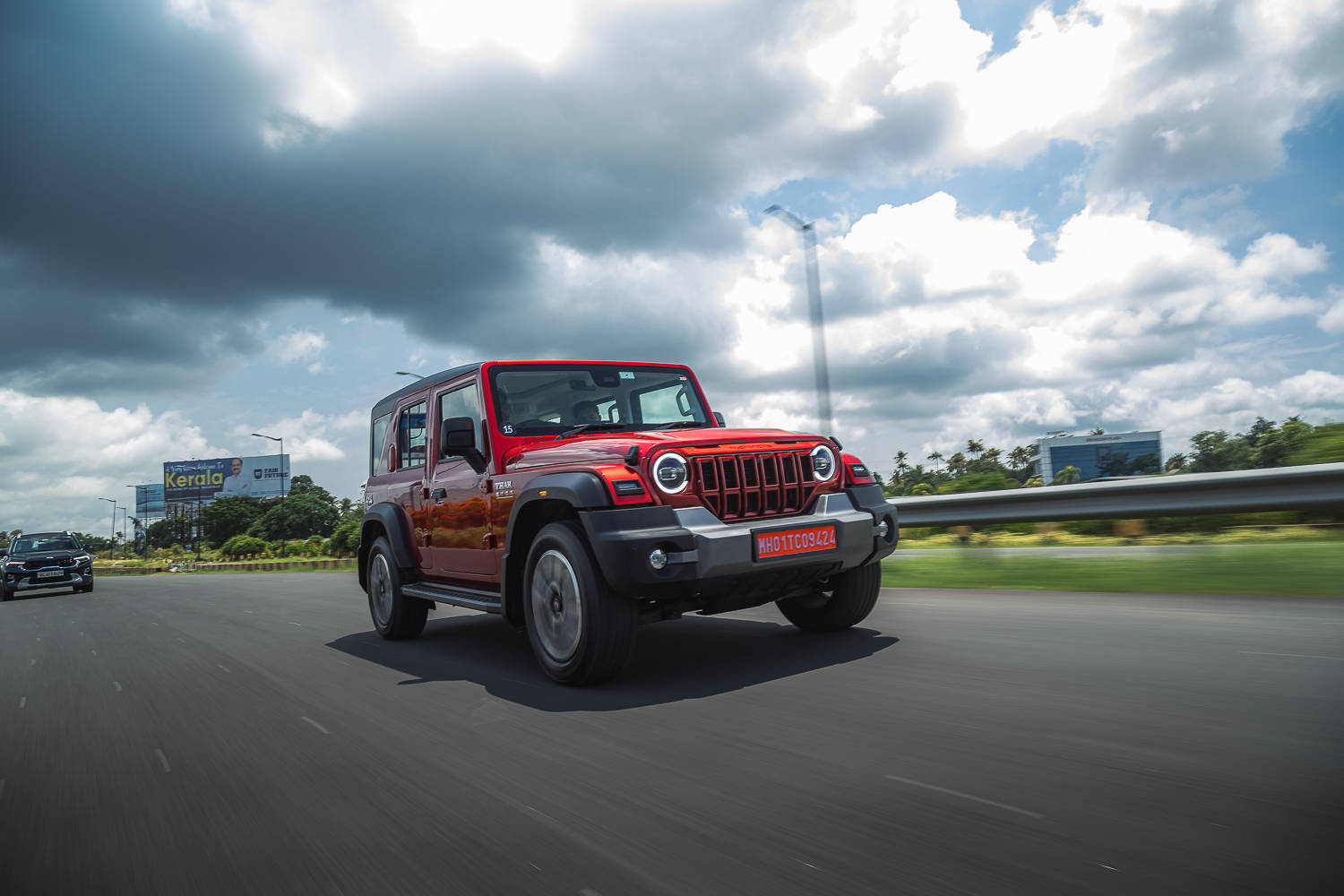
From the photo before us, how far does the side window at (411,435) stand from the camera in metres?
7.00

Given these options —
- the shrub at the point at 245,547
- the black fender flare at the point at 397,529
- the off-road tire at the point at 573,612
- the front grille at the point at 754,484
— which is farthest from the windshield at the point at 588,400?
the shrub at the point at 245,547

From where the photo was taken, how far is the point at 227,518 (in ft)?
353

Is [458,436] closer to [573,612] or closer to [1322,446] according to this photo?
[573,612]

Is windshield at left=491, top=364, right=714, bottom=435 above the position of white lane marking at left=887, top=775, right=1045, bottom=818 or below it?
above

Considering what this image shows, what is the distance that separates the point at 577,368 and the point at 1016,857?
4.67 meters

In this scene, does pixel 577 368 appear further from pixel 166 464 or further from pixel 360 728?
pixel 166 464

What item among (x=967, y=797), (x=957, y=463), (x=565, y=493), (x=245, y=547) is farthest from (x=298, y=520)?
(x=967, y=797)

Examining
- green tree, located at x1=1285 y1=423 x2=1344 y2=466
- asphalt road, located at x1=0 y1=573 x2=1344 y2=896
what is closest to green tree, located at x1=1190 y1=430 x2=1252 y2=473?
green tree, located at x1=1285 y1=423 x2=1344 y2=466

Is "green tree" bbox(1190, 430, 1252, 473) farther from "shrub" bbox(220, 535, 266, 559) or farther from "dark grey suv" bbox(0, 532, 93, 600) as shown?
"shrub" bbox(220, 535, 266, 559)

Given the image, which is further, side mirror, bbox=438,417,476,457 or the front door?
the front door

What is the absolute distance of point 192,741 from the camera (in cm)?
404

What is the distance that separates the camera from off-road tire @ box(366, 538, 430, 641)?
23.0 feet

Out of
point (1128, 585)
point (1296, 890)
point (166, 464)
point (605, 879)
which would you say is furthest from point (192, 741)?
point (166, 464)

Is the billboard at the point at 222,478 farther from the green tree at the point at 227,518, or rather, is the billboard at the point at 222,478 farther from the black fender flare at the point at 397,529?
the black fender flare at the point at 397,529
